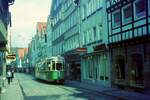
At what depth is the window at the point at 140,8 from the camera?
26.3m

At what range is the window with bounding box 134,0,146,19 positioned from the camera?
26330 mm

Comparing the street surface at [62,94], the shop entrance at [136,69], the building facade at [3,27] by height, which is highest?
the building facade at [3,27]

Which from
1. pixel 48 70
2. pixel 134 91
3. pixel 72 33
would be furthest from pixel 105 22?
pixel 72 33

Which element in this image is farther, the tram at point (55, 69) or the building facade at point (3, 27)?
the tram at point (55, 69)

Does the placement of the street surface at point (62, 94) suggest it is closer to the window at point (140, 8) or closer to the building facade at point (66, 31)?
the window at point (140, 8)

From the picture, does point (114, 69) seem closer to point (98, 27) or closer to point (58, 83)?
point (98, 27)

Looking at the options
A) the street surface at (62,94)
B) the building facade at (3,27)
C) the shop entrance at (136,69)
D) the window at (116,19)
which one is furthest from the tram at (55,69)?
the shop entrance at (136,69)

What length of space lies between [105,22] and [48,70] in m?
11.5

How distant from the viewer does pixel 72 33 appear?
5222cm

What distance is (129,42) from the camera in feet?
91.5

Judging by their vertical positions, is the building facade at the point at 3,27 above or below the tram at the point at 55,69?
above

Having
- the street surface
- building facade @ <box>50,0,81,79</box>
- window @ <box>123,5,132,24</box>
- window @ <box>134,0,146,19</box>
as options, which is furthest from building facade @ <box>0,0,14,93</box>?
building facade @ <box>50,0,81,79</box>

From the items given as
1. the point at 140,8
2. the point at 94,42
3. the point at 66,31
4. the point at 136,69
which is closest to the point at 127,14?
the point at 140,8

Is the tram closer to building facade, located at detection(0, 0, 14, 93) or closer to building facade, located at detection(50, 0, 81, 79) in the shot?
building facade, located at detection(50, 0, 81, 79)
